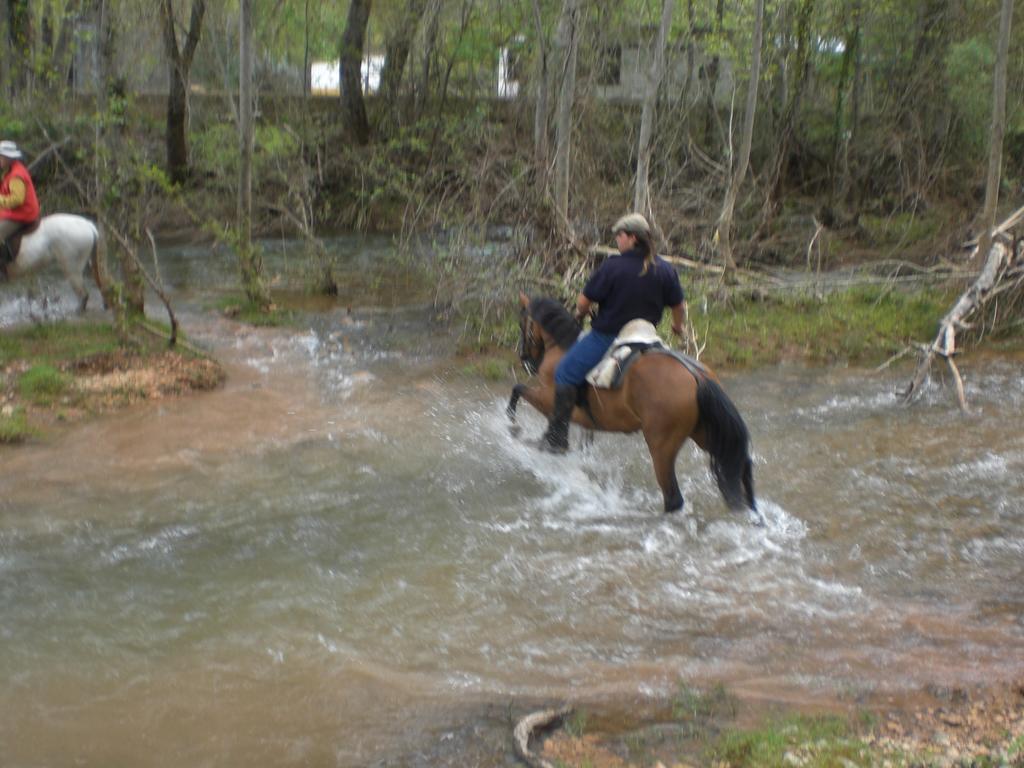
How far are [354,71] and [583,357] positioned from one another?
1896 centimetres

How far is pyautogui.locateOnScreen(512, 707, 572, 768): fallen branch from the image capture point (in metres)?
4.34

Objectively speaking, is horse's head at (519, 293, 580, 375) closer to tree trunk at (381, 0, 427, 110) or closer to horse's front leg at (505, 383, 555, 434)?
horse's front leg at (505, 383, 555, 434)

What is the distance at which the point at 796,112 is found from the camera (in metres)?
22.0

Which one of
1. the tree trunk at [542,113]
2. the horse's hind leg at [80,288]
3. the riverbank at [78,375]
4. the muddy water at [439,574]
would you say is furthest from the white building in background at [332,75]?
A: the muddy water at [439,574]

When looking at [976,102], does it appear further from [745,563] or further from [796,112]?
[745,563]

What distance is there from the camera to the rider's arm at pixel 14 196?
38.5ft

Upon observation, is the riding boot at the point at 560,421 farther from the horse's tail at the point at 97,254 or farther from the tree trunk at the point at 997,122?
the tree trunk at the point at 997,122

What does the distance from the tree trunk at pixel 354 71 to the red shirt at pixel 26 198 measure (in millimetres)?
13608

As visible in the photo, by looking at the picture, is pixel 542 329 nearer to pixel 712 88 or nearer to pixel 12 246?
pixel 12 246

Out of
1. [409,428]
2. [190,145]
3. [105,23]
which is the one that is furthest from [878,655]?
[190,145]

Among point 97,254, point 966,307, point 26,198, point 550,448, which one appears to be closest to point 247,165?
point 97,254

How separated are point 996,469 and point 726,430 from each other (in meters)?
3.28

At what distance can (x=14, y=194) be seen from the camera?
1179 cm

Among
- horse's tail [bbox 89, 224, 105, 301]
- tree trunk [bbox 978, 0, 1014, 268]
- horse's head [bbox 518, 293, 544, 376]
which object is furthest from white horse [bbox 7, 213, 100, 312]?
tree trunk [bbox 978, 0, 1014, 268]
